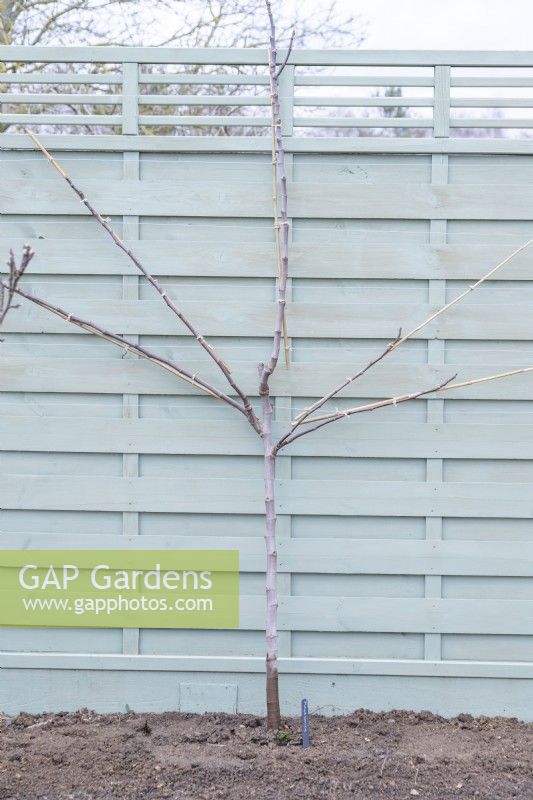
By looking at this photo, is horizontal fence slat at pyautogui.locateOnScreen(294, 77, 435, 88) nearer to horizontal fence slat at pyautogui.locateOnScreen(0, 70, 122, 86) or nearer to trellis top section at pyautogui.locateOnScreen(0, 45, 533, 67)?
trellis top section at pyautogui.locateOnScreen(0, 45, 533, 67)

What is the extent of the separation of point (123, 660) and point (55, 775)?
57cm

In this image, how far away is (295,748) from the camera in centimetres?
299

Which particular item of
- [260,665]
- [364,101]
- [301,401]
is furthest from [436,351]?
[260,665]

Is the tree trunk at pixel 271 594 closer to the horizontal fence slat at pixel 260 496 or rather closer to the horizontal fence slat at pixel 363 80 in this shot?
the horizontal fence slat at pixel 260 496

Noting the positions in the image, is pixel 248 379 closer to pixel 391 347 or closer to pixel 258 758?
pixel 391 347

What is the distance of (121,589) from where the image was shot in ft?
10.9

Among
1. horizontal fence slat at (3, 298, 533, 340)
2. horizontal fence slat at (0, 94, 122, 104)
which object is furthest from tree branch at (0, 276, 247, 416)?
horizontal fence slat at (0, 94, 122, 104)

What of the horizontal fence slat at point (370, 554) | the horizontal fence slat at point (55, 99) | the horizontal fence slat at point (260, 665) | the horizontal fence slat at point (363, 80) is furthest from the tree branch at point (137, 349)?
the horizontal fence slat at point (363, 80)

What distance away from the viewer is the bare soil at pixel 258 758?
273cm

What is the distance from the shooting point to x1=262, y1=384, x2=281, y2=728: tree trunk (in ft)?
10.3

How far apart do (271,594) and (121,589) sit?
0.63 meters

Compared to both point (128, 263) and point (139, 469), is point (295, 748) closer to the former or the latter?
point (139, 469)

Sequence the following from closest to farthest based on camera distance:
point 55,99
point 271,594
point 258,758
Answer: point 258,758 < point 271,594 < point 55,99

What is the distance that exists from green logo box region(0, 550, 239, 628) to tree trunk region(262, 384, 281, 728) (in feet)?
0.69
